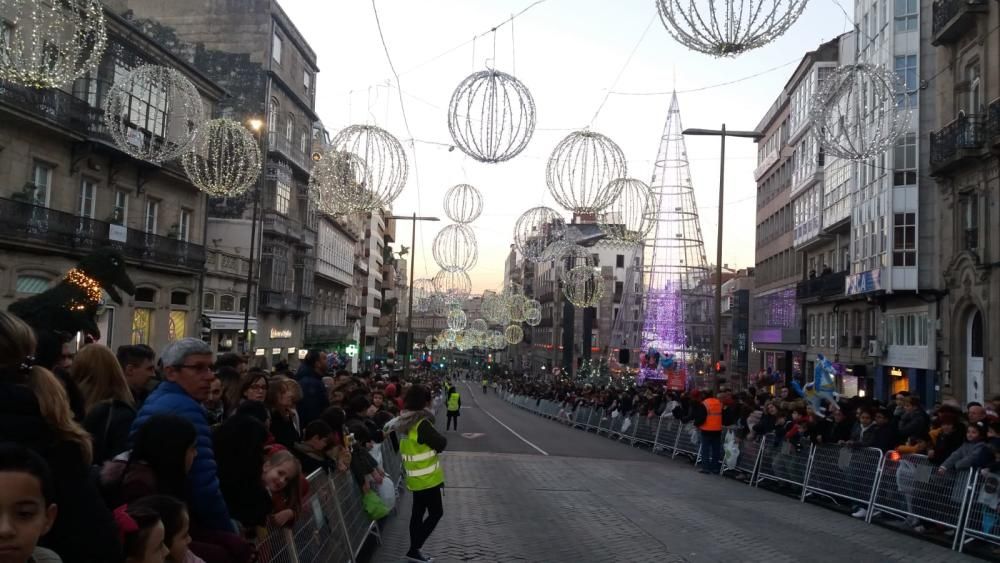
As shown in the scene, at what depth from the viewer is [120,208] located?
28.7 m

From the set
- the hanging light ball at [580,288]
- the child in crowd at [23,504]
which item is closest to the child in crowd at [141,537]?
the child in crowd at [23,504]

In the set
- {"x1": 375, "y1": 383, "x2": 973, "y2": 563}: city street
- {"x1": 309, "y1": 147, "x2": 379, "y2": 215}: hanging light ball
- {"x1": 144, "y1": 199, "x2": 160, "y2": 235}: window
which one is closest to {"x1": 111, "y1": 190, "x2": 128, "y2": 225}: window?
{"x1": 144, "y1": 199, "x2": 160, "y2": 235}: window

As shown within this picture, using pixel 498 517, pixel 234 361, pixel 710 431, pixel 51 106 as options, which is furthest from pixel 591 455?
pixel 51 106

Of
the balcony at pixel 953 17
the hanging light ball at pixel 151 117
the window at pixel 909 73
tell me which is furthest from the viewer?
the window at pixel 909 73

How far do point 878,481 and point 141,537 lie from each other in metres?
11.1

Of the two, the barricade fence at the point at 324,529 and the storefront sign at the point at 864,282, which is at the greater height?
the storefront sign at the point at 864,282

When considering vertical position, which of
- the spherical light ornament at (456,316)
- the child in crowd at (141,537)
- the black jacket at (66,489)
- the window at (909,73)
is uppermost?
the window at (909,73)

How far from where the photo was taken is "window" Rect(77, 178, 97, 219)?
26519 mm

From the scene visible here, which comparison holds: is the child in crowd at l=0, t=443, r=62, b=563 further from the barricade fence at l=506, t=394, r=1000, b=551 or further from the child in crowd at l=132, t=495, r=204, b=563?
the barricade fence at l=506, t=394, r=1000, b=551

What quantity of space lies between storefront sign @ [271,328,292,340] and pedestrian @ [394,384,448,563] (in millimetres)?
38572

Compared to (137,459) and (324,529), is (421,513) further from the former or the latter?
(137,459)

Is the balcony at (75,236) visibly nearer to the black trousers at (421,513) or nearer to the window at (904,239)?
the black trousers at (421,513)

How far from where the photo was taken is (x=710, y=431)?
1738cm

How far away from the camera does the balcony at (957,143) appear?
968 inches
